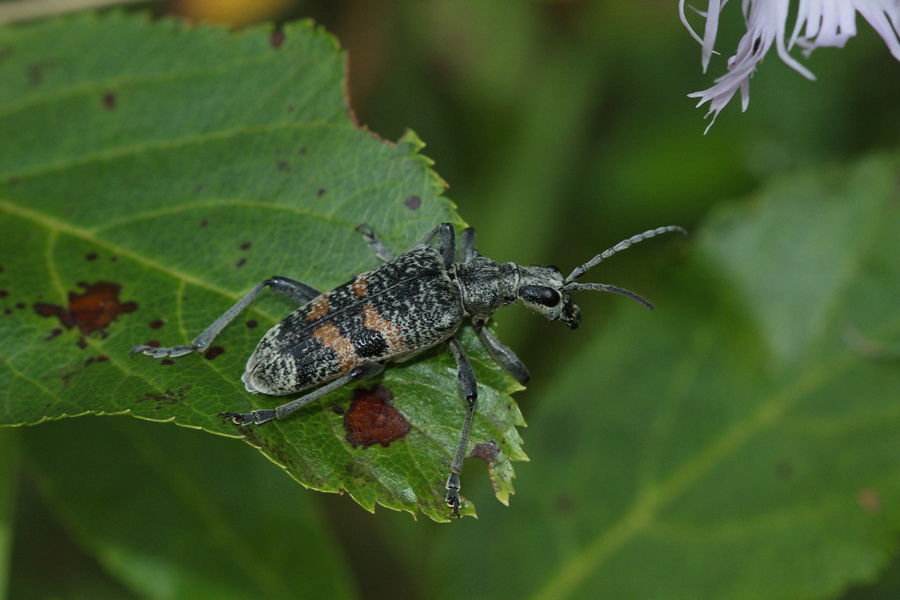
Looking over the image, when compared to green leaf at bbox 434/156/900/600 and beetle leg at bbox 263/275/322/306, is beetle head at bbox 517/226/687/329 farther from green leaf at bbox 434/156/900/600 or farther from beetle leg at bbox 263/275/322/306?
beetle leg at bbox 263/275/322/306

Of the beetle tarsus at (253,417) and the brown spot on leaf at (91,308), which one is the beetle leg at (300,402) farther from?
the brown spot on leaf at (91,308)

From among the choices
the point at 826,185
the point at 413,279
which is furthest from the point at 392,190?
the point at 826,185

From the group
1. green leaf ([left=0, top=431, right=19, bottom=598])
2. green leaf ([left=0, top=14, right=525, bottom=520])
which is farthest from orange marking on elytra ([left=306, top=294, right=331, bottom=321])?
green leaf ([left=0, top=431, right=19, bottom=598])

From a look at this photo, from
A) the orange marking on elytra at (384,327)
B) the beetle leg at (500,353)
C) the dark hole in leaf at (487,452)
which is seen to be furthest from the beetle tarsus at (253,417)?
the beetle leg at (500,353)

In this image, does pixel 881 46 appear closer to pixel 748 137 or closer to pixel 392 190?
pixel 748 137

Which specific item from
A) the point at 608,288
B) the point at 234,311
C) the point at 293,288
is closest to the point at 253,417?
the point at 234,311
